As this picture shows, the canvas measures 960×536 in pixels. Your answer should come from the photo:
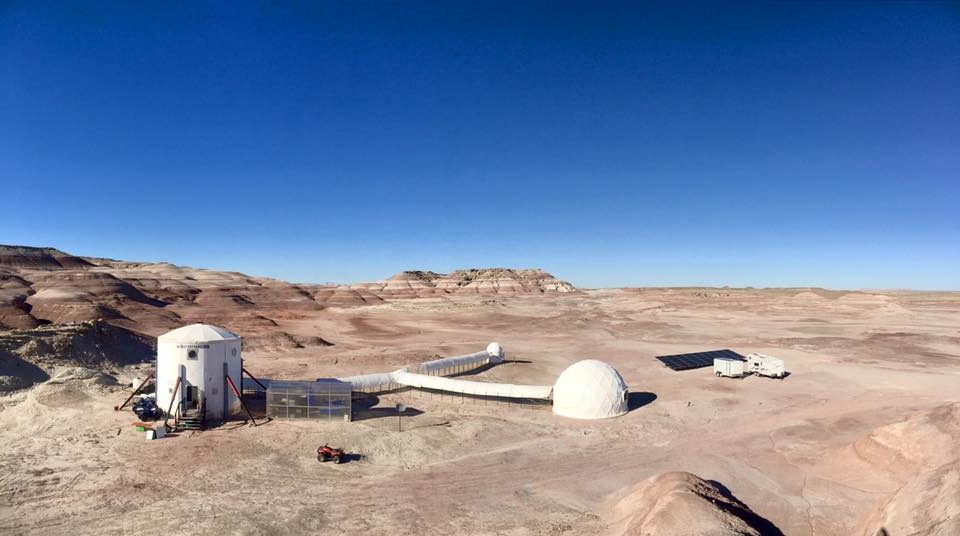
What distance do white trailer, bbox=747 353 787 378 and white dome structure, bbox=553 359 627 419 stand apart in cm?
1705

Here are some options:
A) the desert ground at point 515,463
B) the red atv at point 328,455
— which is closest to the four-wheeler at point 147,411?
the desert ground at point 515,463

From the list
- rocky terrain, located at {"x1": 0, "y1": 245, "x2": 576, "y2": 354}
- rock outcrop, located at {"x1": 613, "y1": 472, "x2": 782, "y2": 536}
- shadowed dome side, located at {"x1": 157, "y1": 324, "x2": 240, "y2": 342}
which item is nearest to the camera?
rock outcrop, located at {"x1": 613, "y1": 472, "x2": 782, "y2": 536}

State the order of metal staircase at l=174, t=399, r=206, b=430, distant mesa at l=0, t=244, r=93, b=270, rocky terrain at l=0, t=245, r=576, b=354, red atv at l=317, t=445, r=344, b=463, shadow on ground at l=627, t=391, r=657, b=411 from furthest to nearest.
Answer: distant mesa at l=0, t=244, r=93, b=270 < rocky terrain at l=0, t=245, r=576, b=354 < shadow on ground at l=627, t=391, r=657, b=411 < metal staircase at l=174, t=399, r=206, b=430 < red atv at l=317, t=445, r=344, b=463

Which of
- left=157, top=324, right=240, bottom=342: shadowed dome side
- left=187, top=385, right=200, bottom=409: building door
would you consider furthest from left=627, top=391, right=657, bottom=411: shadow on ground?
left=187, top=385, right=200, bottom=409: building door

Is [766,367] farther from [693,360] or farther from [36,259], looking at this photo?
[36,259]

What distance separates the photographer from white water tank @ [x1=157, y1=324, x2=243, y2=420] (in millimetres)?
26234

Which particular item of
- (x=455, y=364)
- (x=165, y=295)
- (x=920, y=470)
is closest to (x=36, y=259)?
(x=165, y=295)

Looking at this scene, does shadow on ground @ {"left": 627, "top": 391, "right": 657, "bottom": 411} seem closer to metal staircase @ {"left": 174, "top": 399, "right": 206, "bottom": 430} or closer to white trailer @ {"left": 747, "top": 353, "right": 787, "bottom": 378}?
white trailer @ {"left": 747, "top": 353, "right": 787, "bottom": 378}

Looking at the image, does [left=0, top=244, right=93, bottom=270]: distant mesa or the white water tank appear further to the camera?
[left=0, top=244, right=93, bottom=270]: distant mesa

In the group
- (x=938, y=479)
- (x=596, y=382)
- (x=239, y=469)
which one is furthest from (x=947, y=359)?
(x=239, y=469)

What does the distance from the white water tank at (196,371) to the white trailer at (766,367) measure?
36989 millimetres

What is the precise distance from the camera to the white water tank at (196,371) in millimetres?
26234

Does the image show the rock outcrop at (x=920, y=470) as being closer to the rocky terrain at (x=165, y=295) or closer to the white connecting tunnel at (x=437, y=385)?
the white connecting tunnel at (x=437, y=385)

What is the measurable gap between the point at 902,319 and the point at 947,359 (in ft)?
165
